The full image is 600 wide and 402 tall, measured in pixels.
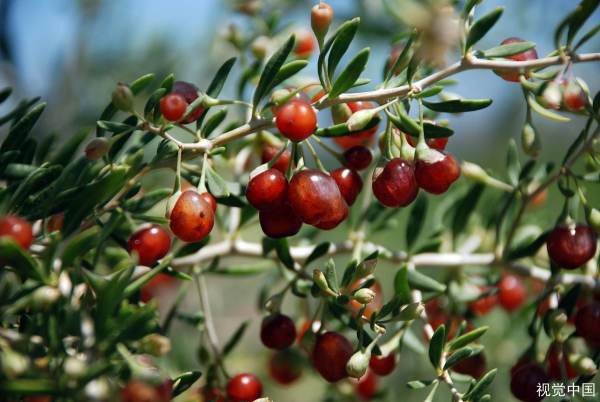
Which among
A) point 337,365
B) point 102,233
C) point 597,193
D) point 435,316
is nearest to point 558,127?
point 597,193

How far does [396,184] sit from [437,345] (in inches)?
12.7

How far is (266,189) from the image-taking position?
127 cm

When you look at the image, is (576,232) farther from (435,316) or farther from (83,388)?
(83,388)

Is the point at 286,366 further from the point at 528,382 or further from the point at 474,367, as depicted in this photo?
the point at 528,382

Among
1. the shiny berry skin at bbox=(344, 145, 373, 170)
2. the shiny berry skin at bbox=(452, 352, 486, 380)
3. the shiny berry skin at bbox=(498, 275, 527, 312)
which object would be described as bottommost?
the shiny berry skin at bbox=(498, 275, 527, 312)

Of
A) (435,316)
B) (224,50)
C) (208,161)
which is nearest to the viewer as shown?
(208,161)

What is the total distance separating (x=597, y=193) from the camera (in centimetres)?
322

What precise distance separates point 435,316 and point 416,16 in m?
1.07

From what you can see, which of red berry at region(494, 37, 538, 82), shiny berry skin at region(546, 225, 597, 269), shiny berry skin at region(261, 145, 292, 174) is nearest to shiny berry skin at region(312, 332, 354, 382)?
shiny berry skin at region(261, 145, 292, 174)

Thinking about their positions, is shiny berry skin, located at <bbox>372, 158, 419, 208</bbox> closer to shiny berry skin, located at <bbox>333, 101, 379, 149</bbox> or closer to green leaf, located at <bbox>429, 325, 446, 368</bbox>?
shiny berry skin, located at <bbox>333, 101, 379, 149</bbox>

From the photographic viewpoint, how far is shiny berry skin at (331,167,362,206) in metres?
1.36

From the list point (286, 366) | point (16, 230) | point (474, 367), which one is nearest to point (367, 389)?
point (286, 366)

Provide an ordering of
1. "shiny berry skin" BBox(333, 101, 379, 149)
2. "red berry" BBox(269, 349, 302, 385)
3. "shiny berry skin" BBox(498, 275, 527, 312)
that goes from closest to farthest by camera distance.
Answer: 1. "shiny berry skin" BBox(333, 101, 379, 149)
2. "red berry" BBox(269, 349, 302, 385)
3. "shiny berry skin" BBox(498, 275, 527, 312)

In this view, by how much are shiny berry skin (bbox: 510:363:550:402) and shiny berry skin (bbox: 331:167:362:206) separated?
0.56m
